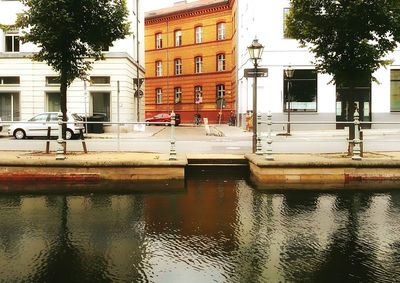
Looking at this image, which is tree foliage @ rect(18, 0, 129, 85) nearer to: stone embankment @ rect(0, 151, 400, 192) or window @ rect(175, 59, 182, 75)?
stone embankment @ rect(0, 151, 400, 192)

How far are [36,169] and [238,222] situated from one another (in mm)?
5829

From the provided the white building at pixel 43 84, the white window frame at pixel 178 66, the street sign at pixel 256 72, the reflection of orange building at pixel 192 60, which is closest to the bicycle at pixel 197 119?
the reflection of orange building at pixel 192 60

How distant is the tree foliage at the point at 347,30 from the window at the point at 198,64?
41.4 m

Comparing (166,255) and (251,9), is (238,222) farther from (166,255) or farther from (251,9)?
(251,9)

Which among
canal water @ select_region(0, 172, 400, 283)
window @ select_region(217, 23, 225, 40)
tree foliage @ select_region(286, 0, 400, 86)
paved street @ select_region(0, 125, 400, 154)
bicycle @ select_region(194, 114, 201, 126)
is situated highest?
window @ select_region(217, 23, 225, 40)

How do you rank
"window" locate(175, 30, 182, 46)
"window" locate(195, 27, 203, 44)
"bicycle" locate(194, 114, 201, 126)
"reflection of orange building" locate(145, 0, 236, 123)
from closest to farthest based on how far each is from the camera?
1. "bicycle" locate(194, 114, 201, 126)
2. "reflection of orange building" locate(145, 0, 236, 123)
3. "window" locate(195, 27, 203, 44)
4. "window" locate(175, 30, 182, 46)

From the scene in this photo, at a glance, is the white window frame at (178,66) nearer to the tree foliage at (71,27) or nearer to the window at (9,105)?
the window at (9,105)

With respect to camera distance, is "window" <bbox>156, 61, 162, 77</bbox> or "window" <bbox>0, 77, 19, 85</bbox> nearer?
"window" <bbox>0, 77, 19, 85</bbox>

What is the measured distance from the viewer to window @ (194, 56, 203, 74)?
5544 cm

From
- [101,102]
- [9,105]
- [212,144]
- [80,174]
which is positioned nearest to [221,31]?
[101,102]

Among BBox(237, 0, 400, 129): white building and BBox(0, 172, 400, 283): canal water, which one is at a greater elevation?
BBox(237, 0, 400, 129): white building

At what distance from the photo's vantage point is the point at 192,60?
56031 mm

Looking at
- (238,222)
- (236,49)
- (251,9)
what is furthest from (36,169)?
(236,49)

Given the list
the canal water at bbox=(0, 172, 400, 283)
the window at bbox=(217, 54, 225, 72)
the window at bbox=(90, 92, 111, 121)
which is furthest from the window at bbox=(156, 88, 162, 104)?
the canal water at bbox=(0, 172, 400, 283)
